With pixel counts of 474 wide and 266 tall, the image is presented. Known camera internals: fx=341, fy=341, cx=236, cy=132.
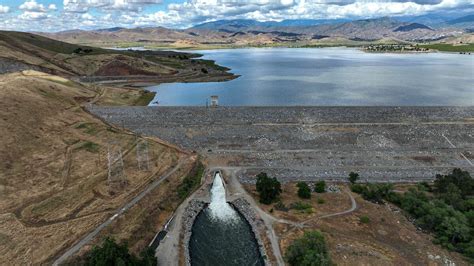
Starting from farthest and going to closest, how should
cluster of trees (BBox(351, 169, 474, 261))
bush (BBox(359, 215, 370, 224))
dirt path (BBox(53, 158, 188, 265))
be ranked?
1. bush (BBox(359, 215, 370, 224))
2. cluster of trees (BBox(351, 169, 474, 261))
3. dirt path (BBox(53, 158, 188, 265))

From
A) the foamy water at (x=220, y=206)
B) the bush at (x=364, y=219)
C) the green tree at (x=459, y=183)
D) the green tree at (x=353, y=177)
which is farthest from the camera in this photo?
the green tree at (x=353, y=177)

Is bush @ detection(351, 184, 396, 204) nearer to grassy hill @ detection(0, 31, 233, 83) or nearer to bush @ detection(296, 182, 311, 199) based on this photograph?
bush @ detection(296, 182, 311, 199)

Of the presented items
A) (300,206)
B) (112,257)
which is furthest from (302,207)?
(112,257)

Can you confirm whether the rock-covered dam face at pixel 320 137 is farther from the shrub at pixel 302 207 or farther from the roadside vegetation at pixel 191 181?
the shrub at pixel 302 207

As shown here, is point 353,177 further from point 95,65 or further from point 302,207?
point 95,65

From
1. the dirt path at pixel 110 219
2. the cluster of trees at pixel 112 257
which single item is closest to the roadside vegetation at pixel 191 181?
the dirt path at pixel 110 219

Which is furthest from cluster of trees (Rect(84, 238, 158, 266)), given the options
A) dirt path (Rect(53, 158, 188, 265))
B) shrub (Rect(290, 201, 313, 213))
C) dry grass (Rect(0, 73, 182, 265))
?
shrub (Rect(290, 201, 313, 213))

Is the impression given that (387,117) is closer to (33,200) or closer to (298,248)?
(298,248)
